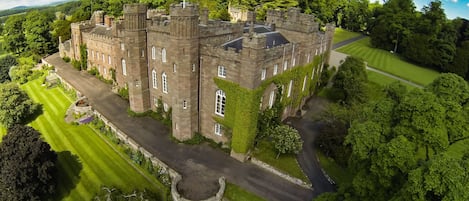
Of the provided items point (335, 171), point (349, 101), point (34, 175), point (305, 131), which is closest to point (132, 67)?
point (34, 175)

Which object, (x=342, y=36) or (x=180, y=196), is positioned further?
(x=342, y=36)

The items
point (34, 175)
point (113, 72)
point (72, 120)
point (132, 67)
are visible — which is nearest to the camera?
point (34, 175)

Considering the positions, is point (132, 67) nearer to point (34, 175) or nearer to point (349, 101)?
point (34, 175)

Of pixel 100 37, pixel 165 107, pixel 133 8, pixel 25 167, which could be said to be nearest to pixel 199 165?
pixel 165 107

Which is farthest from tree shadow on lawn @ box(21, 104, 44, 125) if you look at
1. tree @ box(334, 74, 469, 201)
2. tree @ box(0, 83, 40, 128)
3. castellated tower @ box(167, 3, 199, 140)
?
tree @ box(334, 74, 469, 201)

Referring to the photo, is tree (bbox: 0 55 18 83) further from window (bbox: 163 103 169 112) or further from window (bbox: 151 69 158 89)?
window (bbox: 163 103 169 112)

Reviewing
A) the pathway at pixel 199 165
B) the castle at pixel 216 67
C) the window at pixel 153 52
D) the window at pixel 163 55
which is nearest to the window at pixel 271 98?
the castle at pixel 216 67

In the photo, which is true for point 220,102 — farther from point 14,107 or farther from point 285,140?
point 14,107
